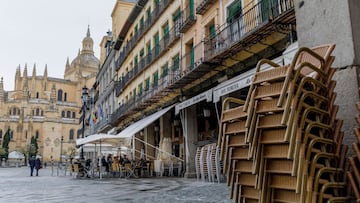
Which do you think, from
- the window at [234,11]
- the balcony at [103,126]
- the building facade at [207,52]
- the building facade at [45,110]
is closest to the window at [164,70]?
the building facade at [207,52]

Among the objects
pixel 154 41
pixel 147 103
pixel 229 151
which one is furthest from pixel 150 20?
pixel 229 151

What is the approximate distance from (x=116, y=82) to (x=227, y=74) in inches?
888

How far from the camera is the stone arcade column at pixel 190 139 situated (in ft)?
50.7

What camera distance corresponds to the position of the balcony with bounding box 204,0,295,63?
902 centimetres

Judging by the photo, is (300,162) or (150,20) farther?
(150,20)

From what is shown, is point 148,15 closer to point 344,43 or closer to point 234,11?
point 234,11

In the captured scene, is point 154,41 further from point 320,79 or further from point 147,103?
point 320,79

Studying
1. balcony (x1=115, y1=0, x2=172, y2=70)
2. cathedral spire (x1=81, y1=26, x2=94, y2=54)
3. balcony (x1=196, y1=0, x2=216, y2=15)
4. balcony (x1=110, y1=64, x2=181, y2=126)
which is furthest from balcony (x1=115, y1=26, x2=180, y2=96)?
cathedral spire (x1=81, y1=26, x2=94, y2=54)

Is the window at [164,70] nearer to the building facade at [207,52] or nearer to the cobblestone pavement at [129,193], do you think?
the building facade at [207,52]

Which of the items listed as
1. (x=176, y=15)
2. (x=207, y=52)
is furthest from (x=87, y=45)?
(x=207, y=52)

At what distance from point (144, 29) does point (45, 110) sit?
76.3 meters

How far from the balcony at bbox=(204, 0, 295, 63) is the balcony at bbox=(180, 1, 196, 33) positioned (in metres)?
2.76

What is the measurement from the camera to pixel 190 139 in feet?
52.0

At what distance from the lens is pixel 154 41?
2359 cm
